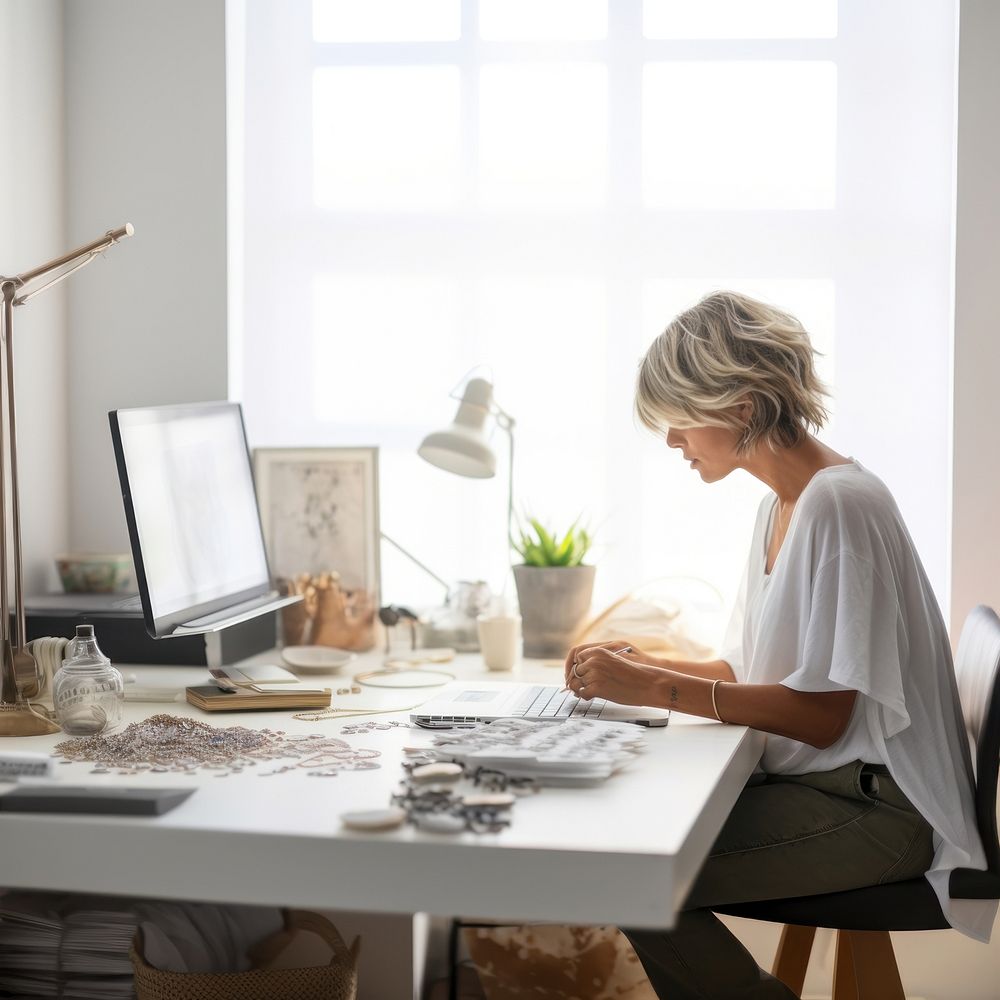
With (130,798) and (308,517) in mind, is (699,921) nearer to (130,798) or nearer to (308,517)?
(130,798)

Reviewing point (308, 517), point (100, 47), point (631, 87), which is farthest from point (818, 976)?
point (100, 47)

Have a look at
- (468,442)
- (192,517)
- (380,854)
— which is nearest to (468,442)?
(468,442)

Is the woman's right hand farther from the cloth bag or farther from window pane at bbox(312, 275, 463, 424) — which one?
window pane at bbox(312, 275, 463, 424)

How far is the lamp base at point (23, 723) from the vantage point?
160cm

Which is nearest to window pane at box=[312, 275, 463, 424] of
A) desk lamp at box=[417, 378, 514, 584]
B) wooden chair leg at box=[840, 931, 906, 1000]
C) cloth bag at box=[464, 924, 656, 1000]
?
desk lamp at box=[417, 378, 514, 584]

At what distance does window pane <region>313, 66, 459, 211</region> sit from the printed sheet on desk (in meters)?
1.52

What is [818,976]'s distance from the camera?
2299mm

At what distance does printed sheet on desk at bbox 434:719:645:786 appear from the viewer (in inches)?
51.1

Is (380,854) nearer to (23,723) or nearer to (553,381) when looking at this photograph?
(23,723)

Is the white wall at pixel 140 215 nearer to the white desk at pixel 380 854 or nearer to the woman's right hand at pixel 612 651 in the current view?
the woman's right hand at pixel 612 651

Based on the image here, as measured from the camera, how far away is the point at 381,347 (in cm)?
270

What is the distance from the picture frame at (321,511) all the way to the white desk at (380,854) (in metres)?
1.19

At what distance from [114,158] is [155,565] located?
116cm

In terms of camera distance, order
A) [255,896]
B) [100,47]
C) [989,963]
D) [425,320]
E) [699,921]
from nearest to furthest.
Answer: [255,896], [699,921], [989,963], [100,47], [425,320]
